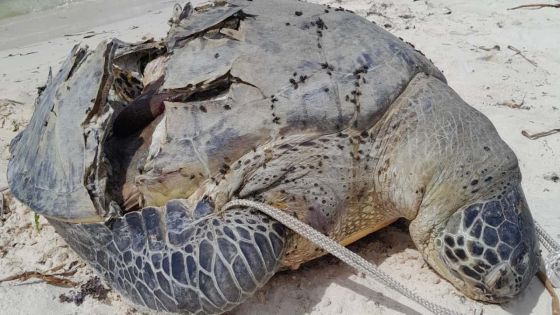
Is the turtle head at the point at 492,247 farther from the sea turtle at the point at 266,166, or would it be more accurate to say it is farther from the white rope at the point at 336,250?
the white rope at the point at 336,250

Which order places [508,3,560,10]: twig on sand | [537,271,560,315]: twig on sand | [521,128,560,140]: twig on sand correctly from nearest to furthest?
[537,271,560,315]: twig on sand
[521,128,560,140]: twig on sand
[508,3,560,10]: twig on sand

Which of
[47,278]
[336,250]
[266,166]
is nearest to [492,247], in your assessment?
[336,250]

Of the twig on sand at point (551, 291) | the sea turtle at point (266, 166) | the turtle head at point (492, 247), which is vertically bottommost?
the twig on sand at point (551, 291)

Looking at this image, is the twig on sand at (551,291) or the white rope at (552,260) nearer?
the twig on sand at (551,291)

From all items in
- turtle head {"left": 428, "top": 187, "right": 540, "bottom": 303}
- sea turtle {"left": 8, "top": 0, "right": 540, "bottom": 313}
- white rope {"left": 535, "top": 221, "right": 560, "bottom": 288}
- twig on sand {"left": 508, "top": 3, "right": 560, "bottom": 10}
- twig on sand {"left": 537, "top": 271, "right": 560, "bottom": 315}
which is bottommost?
twig on sand {"left": 537, "top": 271, "right": 560, "bottom": 315}

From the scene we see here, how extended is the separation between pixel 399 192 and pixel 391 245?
1.41 ft

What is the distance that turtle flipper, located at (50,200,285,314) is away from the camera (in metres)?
2.03

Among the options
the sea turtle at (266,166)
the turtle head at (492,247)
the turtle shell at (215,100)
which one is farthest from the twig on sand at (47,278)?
the turtle head at (492,247)

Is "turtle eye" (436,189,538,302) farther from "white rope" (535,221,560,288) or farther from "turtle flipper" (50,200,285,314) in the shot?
"turtle flipper" (50,200,285,314)

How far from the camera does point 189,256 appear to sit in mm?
2076

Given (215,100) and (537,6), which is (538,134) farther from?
(537,6)

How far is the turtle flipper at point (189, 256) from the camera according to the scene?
203 centimetres

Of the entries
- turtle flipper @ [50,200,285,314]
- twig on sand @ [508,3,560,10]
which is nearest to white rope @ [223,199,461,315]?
turtle flipper @ [50,200,285,314]

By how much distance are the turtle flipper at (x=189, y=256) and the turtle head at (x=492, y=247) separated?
2.36ft
